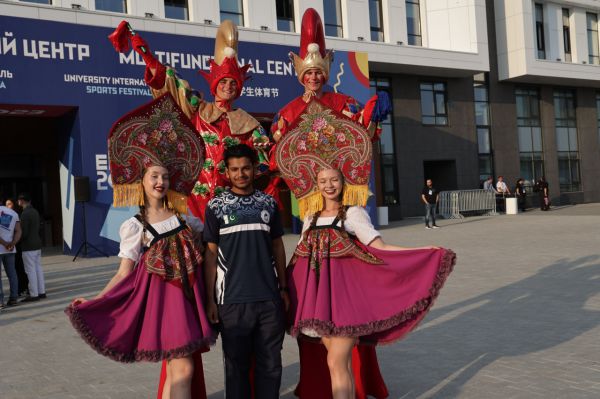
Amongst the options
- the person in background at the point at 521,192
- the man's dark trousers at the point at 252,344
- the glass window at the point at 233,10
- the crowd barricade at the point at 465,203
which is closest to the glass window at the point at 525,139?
the person in background at the point at 521,192

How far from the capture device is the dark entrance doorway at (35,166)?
1934 centimetres

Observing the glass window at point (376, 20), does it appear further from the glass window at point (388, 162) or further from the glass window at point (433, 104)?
the glass window at point (433, 104)

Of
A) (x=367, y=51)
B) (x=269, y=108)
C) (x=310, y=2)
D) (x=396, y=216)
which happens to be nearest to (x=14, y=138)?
(x=269, y=108)

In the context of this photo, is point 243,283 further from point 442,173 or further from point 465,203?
point 442,173

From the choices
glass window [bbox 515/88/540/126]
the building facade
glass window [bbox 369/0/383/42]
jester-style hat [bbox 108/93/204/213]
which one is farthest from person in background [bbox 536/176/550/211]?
jester-style hat [bbox 108/93/204/213]

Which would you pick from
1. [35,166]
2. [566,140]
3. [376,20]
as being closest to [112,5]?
[35,166]

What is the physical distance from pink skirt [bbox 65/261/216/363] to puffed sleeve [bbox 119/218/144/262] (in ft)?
0.29

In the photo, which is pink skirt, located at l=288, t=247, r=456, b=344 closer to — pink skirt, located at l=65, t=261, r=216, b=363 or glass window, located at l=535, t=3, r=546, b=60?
pink skirt, located at l=65, t=261, r=216, b=363

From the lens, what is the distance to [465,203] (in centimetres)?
2528

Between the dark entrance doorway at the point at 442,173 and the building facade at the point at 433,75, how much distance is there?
0.05 m

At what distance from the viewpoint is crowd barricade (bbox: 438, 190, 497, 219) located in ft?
82.1

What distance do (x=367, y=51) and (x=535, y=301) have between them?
15591 millimetres

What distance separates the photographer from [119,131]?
150 inches

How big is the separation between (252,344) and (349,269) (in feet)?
2.50
